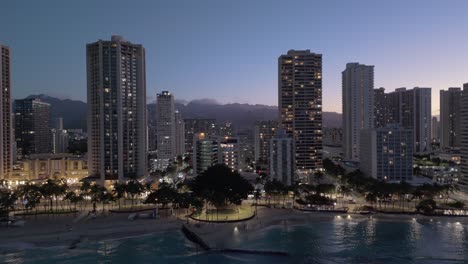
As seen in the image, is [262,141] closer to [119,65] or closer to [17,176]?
[119,65]

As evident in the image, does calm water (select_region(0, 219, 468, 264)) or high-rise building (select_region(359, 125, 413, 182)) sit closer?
calm water (select_region(0, 219, 468, 264))

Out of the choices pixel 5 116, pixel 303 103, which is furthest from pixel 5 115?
pixel 303 103

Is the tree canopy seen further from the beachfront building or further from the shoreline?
the beachfront building

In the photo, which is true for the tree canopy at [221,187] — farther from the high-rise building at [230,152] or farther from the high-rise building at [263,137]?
the high-rise building at [263,137]

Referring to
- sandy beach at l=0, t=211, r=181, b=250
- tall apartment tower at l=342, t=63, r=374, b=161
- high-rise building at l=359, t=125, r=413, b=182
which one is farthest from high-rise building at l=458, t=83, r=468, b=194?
sandy beach at l=0, t=211, r=181, b=250

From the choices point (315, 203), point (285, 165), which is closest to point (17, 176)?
point (285, 165)

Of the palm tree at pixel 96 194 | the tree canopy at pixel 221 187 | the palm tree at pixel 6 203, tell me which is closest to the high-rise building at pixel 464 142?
the tree canopy at pixel 221 187
